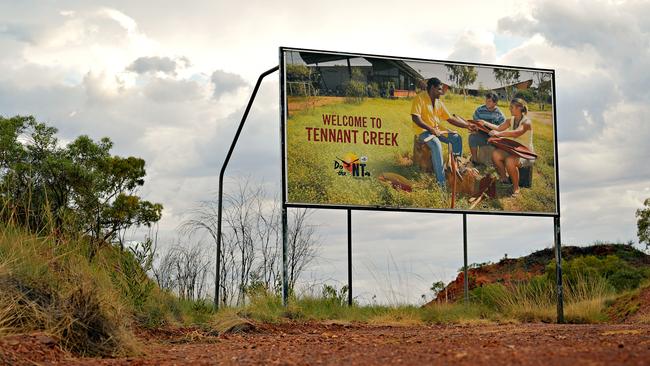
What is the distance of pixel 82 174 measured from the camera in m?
26.1

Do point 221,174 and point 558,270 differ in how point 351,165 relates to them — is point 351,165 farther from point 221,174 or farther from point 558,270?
point 558,270

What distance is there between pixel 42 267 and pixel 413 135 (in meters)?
9.19

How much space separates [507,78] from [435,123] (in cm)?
221

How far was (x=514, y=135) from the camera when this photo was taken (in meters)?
17.1

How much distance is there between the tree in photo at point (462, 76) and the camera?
55.0 feet

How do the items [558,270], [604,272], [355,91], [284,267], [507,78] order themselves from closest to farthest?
1. [284,267]
2. [355,91]
3. [558,270]
4. [507,78]
5. [604,272]

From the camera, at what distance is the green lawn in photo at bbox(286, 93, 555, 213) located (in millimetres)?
14883

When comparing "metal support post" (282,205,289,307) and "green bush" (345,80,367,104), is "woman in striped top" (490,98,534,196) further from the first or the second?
"metal support post" (282,205,289,307)

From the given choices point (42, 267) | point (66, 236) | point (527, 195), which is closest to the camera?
point (42, 267)

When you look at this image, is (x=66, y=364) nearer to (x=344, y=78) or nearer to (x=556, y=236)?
(x=344, y=78)

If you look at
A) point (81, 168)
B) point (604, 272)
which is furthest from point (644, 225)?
point (81, 168)

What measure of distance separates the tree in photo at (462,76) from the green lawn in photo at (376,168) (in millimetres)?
238

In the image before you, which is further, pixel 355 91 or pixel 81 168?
pixel 81 168

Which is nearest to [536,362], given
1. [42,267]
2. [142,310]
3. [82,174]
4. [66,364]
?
[66,364]
